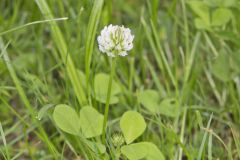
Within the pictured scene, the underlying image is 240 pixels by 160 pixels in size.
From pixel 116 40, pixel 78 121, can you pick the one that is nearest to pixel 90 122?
pixel 78 121

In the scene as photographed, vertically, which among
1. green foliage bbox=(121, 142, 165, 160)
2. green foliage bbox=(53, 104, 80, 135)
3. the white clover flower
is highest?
the white clover flower

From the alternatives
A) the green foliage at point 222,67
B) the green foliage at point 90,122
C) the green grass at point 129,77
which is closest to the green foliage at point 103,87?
the green grass at point 129,77

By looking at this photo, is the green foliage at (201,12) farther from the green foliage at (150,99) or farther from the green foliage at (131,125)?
the green foliage at (131,125)

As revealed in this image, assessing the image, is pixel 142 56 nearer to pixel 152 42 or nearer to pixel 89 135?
pixel 152 42

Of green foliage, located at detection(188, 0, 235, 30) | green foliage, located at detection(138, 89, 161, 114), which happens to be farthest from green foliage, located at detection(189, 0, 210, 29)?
green foliage, located at detection(138, 89, 161, 114)

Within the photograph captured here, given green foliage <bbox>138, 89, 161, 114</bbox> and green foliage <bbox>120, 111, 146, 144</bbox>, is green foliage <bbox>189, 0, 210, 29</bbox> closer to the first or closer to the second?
green foliage <bbox>138, 89, 161, 114</bbox>

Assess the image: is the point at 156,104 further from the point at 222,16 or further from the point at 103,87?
the point at 222,16
